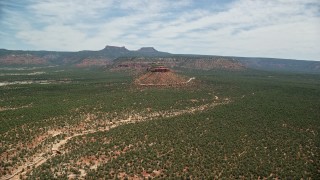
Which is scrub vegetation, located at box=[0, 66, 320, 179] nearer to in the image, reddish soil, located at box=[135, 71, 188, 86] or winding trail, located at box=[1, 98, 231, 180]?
winding trail, located at box=[1, 98, 231, 180]

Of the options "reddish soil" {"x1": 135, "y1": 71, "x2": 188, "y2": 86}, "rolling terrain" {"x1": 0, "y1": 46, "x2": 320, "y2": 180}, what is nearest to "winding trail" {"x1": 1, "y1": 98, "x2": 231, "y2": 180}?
"rolling terrain" {"x1": 0, "y1": 46, "x2": 320, "y2": 180}

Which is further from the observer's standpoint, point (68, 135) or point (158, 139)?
point (68, 135)

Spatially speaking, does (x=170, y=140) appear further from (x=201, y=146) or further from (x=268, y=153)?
(x=268, y=153)

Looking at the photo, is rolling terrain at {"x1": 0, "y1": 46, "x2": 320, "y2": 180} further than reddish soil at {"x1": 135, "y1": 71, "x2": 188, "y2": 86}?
No

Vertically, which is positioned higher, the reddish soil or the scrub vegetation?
the reddish soil

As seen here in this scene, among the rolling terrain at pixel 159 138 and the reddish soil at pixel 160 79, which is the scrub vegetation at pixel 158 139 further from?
the reddish soil at pixel 160 79

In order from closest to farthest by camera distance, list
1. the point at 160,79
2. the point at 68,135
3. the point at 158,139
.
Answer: the point at 158,139 → the point at 68,135 → the point at 160,79

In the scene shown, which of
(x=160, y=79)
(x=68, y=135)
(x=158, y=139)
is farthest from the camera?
(x=160, y=79)

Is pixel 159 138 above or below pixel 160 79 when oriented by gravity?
below

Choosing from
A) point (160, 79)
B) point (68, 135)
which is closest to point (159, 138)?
point (68, 135)

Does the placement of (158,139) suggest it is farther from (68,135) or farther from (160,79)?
(160,79)

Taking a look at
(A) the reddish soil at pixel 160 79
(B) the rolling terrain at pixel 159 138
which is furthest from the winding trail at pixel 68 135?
(A) the reddish soil at pixel 160 79
